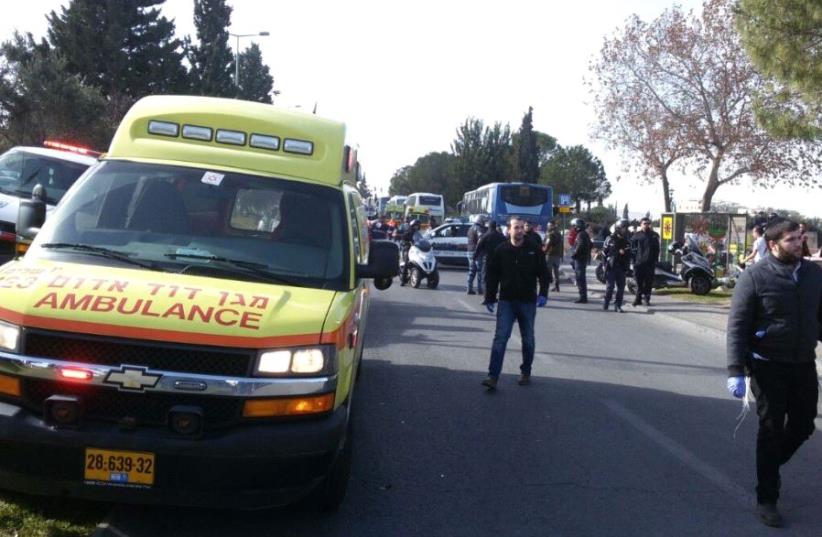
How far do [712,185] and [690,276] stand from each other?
41.3ft

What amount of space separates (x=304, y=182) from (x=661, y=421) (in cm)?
442

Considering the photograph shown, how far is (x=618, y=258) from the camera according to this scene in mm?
19234

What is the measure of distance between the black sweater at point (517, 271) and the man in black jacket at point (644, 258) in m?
10.7

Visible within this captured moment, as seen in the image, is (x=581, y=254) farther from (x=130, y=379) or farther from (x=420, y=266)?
(x=130, y=379)

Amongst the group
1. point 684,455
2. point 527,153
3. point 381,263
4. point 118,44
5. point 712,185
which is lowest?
point 684,455

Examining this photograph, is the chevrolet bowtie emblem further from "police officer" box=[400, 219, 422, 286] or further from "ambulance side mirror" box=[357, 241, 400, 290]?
"police officer" box=[400, 219, 422, 286]

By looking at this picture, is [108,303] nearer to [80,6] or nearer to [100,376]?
[100,376]

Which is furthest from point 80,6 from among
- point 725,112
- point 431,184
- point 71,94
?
point 431,184

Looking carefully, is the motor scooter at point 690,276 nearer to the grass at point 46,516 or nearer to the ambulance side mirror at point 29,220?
the ambulance side mirror at point 29,220

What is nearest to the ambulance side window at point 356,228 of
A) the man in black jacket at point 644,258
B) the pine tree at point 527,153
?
the man in black jacket at point 644,258

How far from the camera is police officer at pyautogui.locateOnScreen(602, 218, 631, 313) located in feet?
62.9

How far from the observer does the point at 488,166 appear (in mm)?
105062

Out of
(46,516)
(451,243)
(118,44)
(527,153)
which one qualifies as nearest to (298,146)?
(46,516)

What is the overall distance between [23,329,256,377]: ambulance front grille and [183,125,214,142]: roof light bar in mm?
2195
